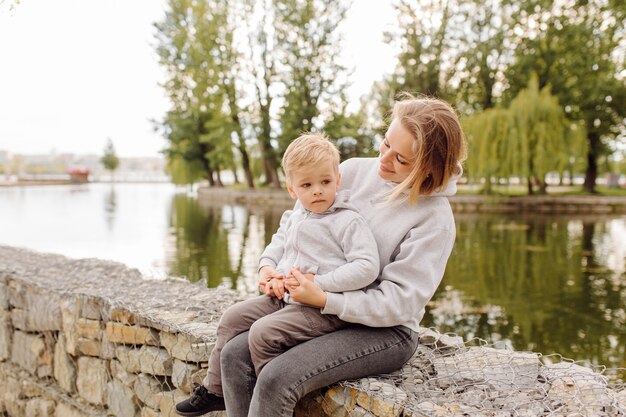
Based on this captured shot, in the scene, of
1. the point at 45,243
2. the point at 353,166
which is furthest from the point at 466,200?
the point at 353,166

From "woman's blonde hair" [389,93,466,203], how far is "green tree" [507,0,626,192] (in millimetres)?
23236

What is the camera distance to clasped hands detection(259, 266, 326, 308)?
179 cm

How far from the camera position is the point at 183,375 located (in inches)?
105

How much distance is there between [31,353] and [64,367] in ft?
1.67

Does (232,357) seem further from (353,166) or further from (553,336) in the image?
(553,336)

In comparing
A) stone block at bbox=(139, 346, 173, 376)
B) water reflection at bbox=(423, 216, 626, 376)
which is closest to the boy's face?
stone block at bbox=(139, 346, 173, 376)

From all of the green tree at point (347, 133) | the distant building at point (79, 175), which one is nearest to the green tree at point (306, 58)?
the green tree at point (347, 133)

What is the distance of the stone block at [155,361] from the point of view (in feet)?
9.16

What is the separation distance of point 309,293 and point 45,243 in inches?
449

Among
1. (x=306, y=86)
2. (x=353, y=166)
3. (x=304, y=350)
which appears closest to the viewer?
(x=304, y=350)

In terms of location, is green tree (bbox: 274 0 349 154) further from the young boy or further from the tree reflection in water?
the young boy

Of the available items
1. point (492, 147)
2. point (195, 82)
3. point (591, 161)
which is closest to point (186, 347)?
point (492, 147)

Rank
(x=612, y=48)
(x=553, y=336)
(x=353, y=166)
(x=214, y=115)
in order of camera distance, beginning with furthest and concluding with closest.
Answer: (x=214, y=115) < (x=612, y=48) < (x=553, y=336) < (x=353, y=166)

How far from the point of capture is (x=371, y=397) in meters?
1.85
